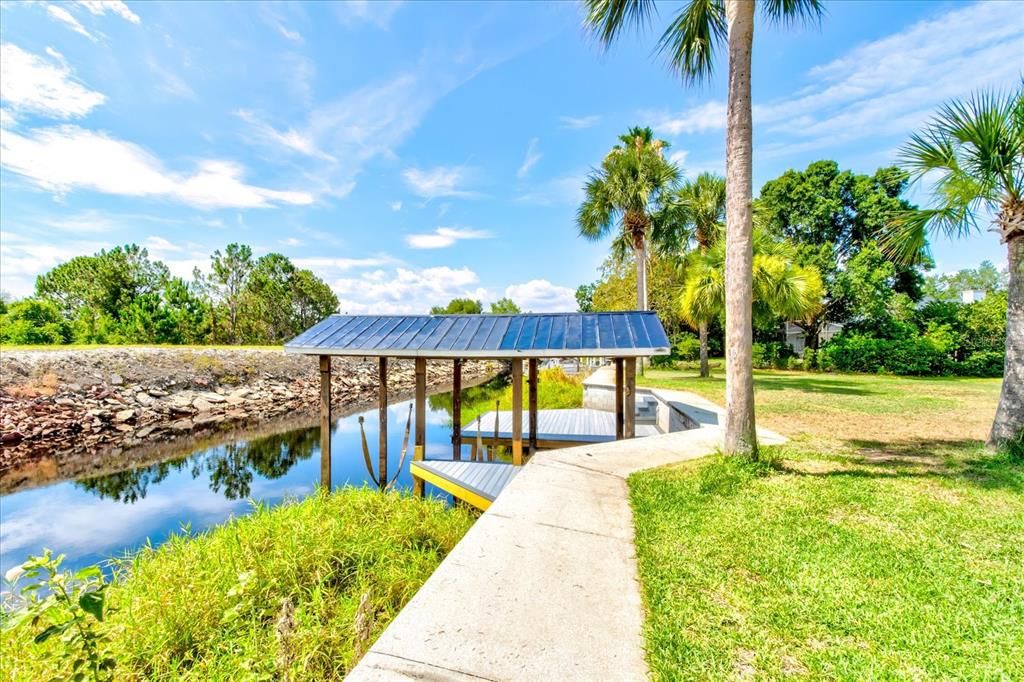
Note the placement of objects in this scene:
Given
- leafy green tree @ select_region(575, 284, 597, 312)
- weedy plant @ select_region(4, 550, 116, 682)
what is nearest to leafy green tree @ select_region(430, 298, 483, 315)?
leafy green tree @ select_region(575, 284, 597, 312)

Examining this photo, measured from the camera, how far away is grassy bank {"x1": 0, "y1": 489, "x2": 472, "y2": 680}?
267cm

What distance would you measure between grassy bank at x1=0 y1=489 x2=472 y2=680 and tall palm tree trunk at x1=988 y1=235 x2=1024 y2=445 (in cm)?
666

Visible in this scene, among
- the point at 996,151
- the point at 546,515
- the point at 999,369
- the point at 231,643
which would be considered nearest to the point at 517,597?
the point at 546,515

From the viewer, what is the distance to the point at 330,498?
5.67 m

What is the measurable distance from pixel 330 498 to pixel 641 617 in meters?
4.66

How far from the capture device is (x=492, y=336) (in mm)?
6352

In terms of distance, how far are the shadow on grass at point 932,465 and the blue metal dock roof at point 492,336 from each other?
239cm

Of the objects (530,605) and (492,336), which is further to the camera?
(492,336)

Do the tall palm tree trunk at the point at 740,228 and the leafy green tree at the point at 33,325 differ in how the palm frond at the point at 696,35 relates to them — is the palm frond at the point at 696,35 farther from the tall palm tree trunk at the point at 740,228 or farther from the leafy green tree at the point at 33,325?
the leafy green tree at the point at 33,325

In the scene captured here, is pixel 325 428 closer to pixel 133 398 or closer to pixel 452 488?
pixel 452 488

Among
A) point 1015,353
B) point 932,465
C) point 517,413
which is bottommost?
point 932,465

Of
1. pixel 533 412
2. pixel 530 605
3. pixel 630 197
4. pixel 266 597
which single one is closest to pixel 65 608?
pixel 266 597

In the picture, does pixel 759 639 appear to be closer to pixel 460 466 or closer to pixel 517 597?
pixel 517 597

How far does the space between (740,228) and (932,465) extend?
365 centimetres
